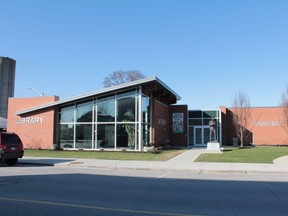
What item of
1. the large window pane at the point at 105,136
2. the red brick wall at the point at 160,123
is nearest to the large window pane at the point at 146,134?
the red brick wall at the point at 160,123

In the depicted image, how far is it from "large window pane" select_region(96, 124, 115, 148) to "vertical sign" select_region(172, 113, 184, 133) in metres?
13.3

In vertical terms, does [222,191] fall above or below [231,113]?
below

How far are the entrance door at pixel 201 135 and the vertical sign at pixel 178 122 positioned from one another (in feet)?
8.59

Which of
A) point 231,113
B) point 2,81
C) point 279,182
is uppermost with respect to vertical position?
point 2,81

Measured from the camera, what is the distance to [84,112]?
31.9m

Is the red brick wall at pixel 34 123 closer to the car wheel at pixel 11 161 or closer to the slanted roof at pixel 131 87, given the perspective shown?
the slanted roof at pixel 131 87

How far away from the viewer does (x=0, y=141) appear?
19.1 m

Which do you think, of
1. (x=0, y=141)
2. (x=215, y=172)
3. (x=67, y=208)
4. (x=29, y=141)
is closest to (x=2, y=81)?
(x=29, y=141)

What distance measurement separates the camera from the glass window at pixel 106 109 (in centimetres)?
3081

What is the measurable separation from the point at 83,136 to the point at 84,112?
2.20m

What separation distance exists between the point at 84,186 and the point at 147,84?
20.3 metres

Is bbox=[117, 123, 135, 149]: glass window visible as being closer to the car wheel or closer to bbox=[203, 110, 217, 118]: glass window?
the car wheel

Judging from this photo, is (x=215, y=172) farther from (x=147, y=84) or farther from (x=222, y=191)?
(x=147, y=84)

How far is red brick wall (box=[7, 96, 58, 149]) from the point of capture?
32.7 meters
